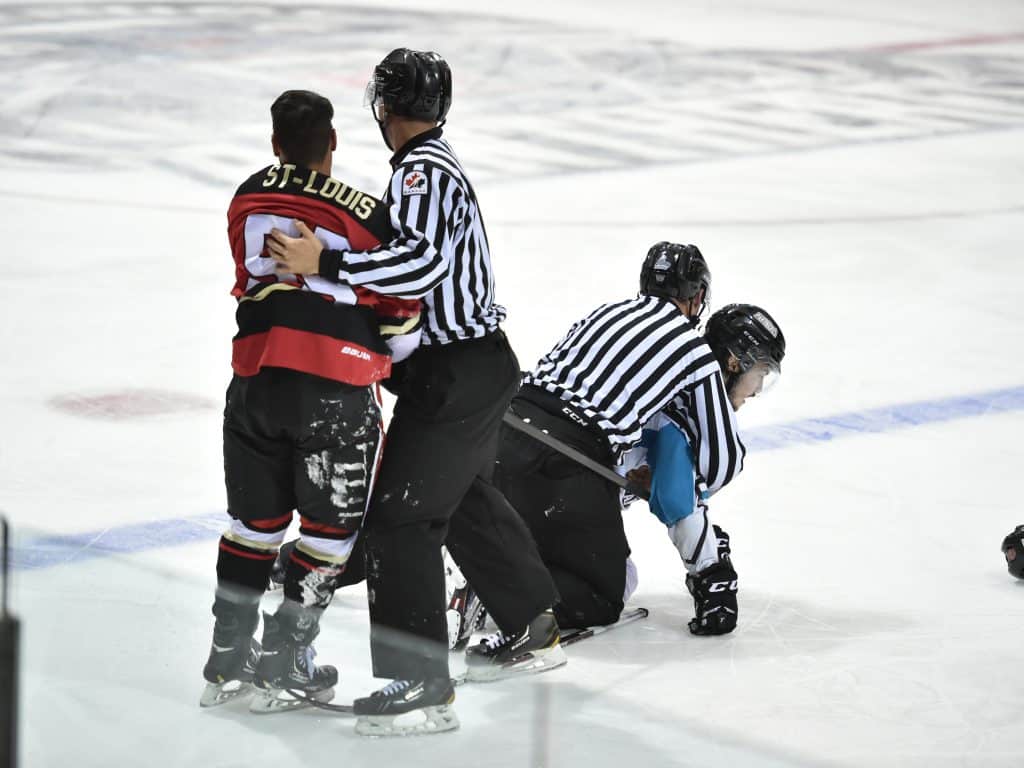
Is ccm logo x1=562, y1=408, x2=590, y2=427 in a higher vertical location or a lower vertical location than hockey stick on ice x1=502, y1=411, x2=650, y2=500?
higher

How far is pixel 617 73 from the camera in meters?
13.4

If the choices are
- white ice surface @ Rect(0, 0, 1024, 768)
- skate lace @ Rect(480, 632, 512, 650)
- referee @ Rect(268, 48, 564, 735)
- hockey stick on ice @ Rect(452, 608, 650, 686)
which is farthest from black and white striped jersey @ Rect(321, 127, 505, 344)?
hockey stick on ice @ Rect(452, 608, 650, 686)

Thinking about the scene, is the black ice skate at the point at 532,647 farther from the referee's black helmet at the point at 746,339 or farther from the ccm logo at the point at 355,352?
the referee's black helmet at the point at 746,339

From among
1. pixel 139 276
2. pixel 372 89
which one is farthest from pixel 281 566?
pixel 139 276

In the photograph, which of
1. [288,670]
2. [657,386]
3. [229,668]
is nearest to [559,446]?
[657,386]

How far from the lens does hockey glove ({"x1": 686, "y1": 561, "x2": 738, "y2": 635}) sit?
160 inches

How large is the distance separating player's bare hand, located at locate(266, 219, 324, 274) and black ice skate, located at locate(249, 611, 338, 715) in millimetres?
706

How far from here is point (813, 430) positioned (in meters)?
5.77

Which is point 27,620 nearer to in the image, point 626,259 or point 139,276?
point 139,276

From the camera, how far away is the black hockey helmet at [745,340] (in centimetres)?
427

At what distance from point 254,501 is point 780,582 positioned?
1587 mm

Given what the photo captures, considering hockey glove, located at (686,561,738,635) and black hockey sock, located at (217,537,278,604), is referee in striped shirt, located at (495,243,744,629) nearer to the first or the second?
hockey glove, located at (686,561,738,635)

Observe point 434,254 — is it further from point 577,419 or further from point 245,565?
point 577,419

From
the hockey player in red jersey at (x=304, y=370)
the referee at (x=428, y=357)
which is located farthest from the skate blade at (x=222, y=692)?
the referee at (x=428, y=357)
